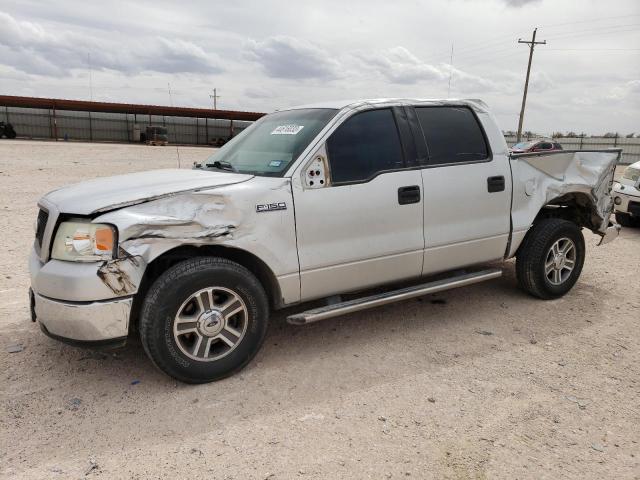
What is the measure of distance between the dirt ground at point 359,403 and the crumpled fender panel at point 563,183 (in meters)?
0.98

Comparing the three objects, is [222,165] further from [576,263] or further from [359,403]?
[576,263]

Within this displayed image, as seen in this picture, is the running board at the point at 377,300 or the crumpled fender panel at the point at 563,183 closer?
the running board at the point at 377,300

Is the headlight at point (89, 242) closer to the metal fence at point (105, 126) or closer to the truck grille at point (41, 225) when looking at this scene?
the truck grille at point (41, 225)

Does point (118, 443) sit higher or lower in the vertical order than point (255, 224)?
lower

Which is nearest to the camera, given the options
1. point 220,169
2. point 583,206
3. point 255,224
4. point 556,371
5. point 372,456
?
point 372,456

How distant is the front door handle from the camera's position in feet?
12.4

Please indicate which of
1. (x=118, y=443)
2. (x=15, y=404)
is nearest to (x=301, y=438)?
(x=118, y=443)

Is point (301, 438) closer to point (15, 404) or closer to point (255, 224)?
point (255, 224)

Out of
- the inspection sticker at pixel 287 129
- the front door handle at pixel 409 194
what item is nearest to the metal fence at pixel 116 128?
the front door handle at pixel 409 194

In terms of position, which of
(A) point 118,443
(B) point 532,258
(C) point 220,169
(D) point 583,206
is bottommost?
(A) point 118,443

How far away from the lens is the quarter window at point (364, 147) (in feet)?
11.8

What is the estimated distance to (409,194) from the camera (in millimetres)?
3811

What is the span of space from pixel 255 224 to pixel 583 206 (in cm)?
369

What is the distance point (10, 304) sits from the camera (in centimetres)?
450
